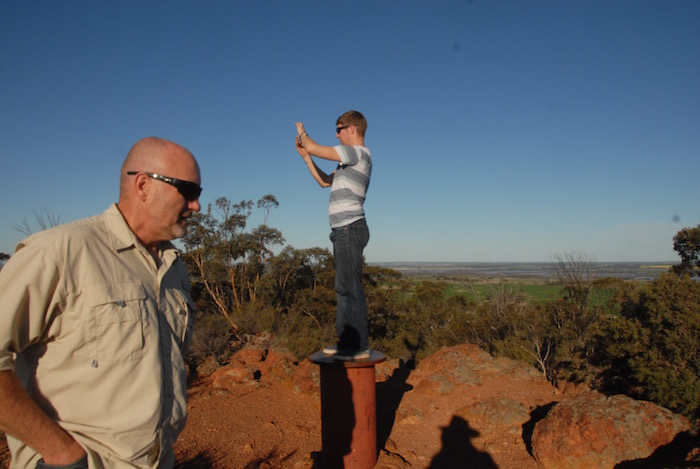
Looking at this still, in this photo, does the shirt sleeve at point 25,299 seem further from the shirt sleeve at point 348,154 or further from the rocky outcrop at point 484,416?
the rocky outcrop at point 484,416

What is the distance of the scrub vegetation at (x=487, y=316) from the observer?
6328 millimetres

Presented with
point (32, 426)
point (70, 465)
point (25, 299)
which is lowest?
point (70, 465)

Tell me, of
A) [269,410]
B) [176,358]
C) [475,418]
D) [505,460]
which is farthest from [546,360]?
[176,358]

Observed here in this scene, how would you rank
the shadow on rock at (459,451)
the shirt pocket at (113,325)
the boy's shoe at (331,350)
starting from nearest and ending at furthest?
1. the shirt pocket at (113,325)
2. the boy's shoe at (331,350)
3. the shadow on rock at (459,451)

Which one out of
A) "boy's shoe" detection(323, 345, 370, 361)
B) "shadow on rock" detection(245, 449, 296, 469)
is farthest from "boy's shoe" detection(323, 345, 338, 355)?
"shadow on rock" detection(245, 449, 296, 469)

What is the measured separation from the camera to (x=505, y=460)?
15.4ft

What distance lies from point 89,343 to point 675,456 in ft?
13.9

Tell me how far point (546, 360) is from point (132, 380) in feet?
28.8

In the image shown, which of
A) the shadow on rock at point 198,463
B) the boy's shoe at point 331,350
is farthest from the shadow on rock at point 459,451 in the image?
the shadow on rock at point 198,463

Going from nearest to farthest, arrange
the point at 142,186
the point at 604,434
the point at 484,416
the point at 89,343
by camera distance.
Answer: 1. the point at 89,343
2. the point at 142,186
3. the point at 604,434
4. the point at 484,416

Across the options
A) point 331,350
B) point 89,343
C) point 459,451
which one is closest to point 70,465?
point 89,343

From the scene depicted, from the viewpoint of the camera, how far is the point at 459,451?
501 centimetres

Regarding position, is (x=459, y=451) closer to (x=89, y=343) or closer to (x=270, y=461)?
(x=270, y=461)

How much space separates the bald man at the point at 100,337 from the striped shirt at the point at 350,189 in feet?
6.70
